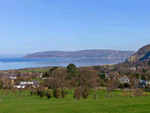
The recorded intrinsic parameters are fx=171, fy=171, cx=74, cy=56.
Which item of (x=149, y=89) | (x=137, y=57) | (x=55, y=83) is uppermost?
(x=137, y=57)

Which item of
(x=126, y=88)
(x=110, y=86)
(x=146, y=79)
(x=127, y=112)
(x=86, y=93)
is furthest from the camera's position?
(x=146, y=79)

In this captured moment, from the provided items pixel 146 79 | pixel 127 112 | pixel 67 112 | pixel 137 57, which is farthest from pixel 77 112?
pixel 137 57

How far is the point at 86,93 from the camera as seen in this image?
20.5m

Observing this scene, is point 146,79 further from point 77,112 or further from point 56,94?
point 77,112

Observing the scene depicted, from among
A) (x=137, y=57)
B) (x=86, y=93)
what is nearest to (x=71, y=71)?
(x=86, y=93)

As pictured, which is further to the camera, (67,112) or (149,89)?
(149,89)

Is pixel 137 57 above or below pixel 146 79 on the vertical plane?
above

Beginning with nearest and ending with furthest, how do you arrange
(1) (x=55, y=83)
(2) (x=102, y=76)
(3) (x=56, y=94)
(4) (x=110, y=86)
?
(3) (x=56, y=94)
(4) (x=110, y=86)
(1) (x=55, y=83)
(2) (x=102, y=76)

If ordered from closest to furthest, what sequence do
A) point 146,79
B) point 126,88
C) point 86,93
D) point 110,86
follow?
1. point 86,93
2. point 110,86
3. point 126,88
4. point 146,79

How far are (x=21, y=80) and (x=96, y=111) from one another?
44.6m

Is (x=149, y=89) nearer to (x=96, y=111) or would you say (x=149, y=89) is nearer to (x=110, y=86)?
(x=110, y=86)

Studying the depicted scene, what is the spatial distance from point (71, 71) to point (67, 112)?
3840 cm

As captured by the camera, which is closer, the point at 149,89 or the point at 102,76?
the point at 149,89

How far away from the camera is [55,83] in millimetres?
34531
